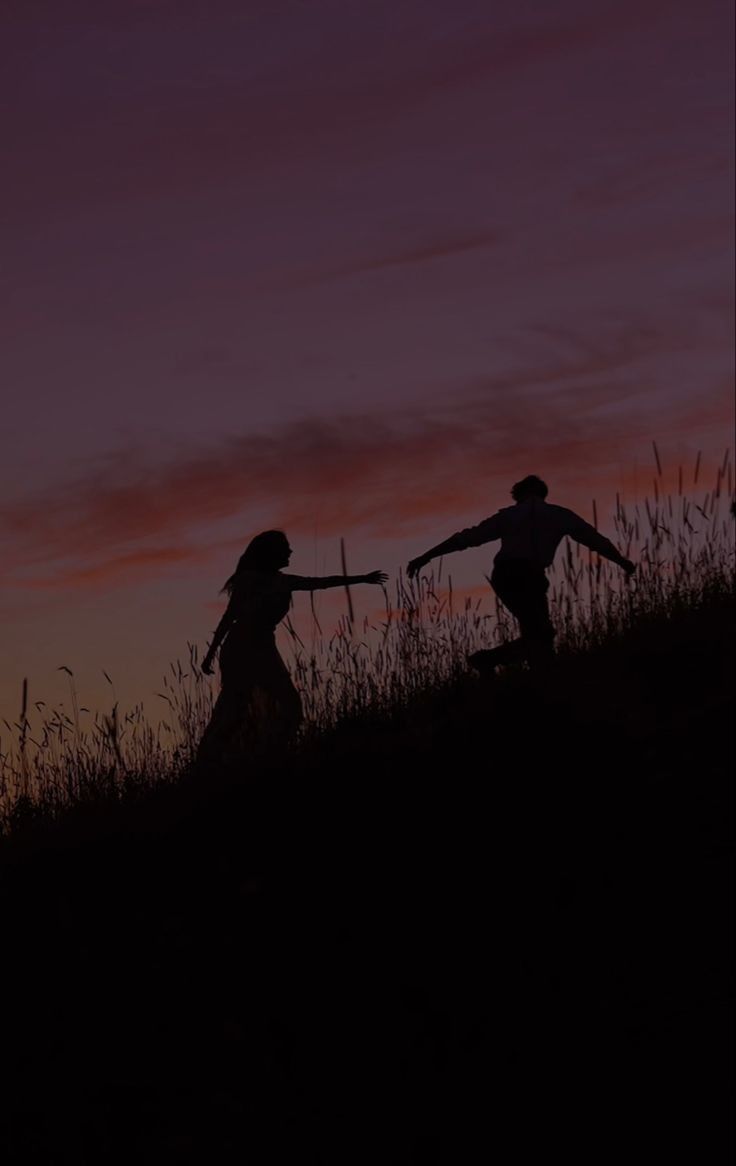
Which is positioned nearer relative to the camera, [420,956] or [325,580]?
[420,956]

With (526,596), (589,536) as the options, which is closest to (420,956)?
(526,596)

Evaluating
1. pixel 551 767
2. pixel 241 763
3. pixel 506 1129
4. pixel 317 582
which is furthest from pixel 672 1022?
pixel 317 582

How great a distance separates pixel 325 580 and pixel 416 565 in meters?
0.66

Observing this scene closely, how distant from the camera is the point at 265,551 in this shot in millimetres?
9812

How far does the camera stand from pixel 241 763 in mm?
7699

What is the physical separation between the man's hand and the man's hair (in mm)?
730

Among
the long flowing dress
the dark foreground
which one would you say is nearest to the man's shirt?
the long flowing dress

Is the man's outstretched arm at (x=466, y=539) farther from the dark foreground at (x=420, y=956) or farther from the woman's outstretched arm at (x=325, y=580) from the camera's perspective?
the dark foreground at (x=420, y=956)

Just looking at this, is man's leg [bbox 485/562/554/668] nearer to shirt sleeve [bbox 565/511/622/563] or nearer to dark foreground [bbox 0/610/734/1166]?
shirt sleeve [bbox 565/511/622/563]

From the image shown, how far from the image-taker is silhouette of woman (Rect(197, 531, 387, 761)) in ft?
30.6

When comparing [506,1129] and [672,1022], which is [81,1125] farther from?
[672,1022]

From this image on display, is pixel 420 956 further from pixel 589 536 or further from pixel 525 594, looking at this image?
pixel 589 536

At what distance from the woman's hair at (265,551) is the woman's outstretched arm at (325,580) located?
139 millimetres

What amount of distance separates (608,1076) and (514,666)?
4.19 meters
